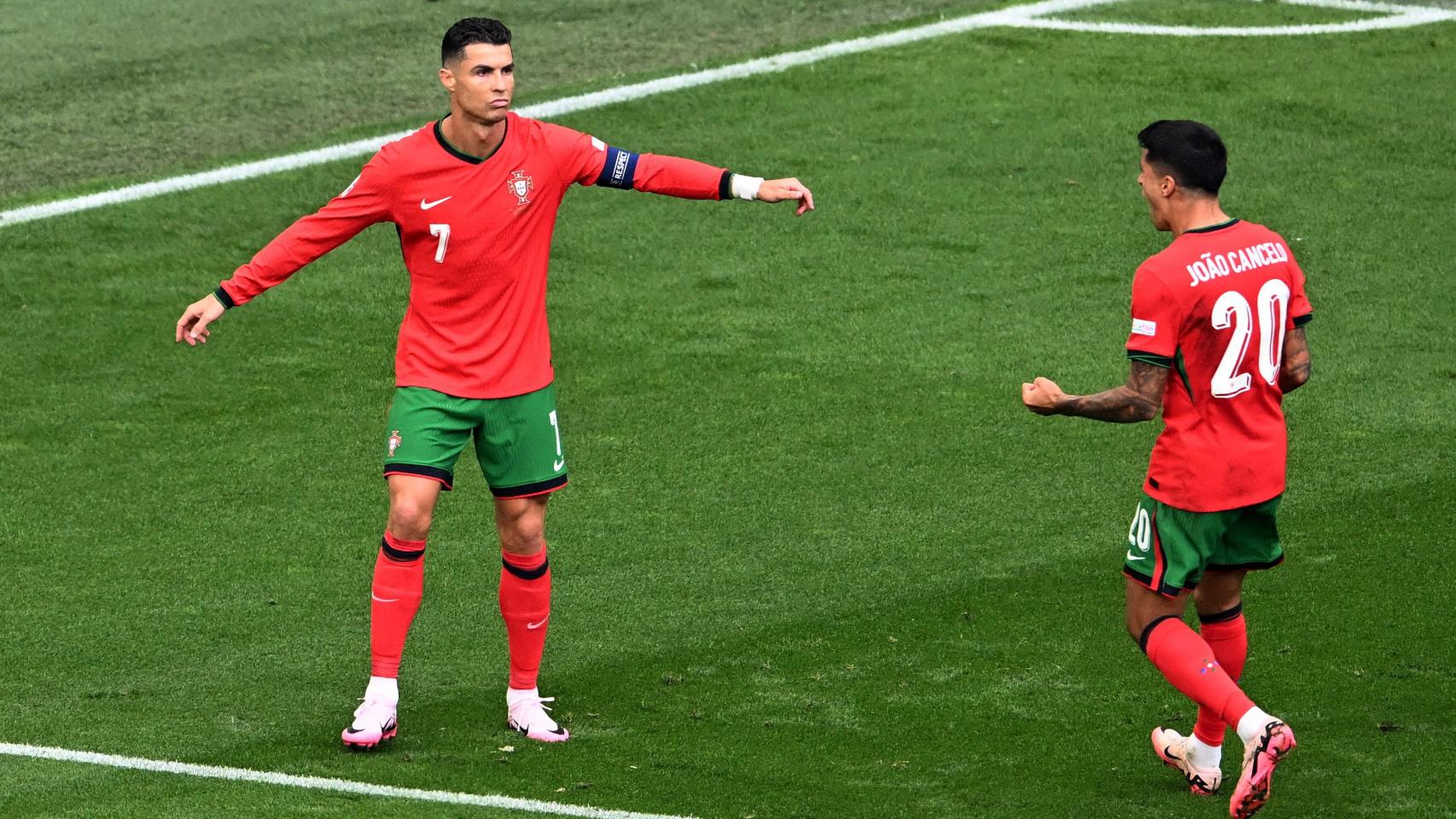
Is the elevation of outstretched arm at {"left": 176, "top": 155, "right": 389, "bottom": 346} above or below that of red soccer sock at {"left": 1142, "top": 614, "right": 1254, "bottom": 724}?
above

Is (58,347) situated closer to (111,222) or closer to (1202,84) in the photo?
(111,222)

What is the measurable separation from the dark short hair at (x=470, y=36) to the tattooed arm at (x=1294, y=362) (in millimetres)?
2451

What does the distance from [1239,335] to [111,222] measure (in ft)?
27.5

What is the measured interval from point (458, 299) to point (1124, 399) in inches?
82.4

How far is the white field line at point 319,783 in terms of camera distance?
19.7 ft

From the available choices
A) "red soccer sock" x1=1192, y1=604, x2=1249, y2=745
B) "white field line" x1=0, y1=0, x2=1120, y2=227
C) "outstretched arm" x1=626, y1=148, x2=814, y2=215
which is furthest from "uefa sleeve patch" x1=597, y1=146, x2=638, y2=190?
"white field line" x1=0, y1=0, x2=1120, y2=227

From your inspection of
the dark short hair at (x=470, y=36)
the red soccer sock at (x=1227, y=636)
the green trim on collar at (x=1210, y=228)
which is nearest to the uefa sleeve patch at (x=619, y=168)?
the dark short hair at (x=470, y=36)

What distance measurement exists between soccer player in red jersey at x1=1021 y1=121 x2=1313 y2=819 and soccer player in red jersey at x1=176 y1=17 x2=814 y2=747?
1.42 m

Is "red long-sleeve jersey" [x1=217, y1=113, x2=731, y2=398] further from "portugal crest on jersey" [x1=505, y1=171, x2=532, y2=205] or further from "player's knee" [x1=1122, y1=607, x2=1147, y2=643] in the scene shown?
"player's knee" [x1=1122, y1=607, x2=1147, y2=643]

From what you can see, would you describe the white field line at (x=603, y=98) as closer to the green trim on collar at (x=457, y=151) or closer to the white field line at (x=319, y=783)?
the green trim on collar at (x=457, y=151)

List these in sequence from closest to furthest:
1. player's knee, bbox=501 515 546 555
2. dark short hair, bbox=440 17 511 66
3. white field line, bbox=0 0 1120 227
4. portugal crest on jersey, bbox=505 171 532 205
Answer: dark short hair, bbox=440 17 511 66 → portugal crest on jersey, bbox=505 171 532 205 → player's knee, bbox=501 515 546 555 → white field line, bbox=0 0 1120 227

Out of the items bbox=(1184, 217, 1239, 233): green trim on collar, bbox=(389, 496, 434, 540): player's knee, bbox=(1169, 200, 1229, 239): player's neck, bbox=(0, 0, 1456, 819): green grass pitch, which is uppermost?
bbox=(1169, 200, 1229, 239): player's neck

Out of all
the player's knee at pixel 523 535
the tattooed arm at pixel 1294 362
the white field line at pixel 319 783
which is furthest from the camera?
the player's knee at pixel 523 535

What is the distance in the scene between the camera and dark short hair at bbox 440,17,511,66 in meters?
6.41
